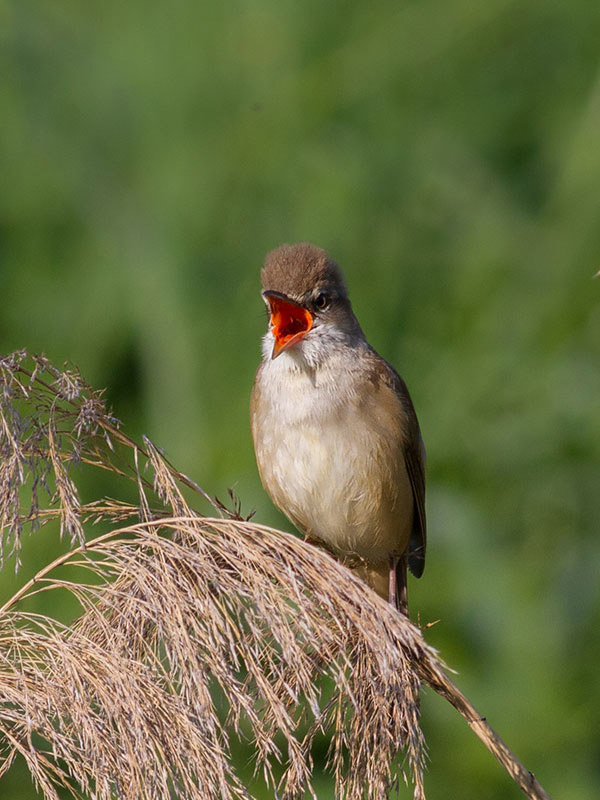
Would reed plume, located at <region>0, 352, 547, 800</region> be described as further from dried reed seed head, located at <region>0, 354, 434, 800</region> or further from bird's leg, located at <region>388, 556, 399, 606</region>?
bird's leg, located at <region>388, 556, 399, 606</region>

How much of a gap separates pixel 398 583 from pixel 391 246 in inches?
110

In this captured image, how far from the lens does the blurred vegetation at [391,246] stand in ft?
18.9

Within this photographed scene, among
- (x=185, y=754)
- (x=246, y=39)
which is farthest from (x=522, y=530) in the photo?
(x=185, y=754)

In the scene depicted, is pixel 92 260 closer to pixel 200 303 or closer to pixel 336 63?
pixel 200 303

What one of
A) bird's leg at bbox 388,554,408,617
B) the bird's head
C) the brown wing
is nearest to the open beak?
the bird's head

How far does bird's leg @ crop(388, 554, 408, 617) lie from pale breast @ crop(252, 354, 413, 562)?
0.18 meters

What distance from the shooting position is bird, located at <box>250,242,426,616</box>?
3.62 meters

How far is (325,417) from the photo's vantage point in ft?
11.9

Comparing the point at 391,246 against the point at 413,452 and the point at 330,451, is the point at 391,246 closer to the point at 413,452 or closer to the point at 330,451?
the point at 413,452

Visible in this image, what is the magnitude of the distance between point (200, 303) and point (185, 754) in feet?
13.9

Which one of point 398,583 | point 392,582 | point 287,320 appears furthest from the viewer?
point 398,583

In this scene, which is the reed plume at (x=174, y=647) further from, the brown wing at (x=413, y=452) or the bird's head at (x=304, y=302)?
the brown wing at (x=413, y=452)

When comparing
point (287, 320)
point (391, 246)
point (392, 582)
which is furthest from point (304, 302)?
point (391, 246)

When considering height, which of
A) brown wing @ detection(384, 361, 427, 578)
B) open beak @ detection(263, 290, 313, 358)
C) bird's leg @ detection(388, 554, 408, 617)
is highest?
open beak @ detection(263, 290, 313, 358)
